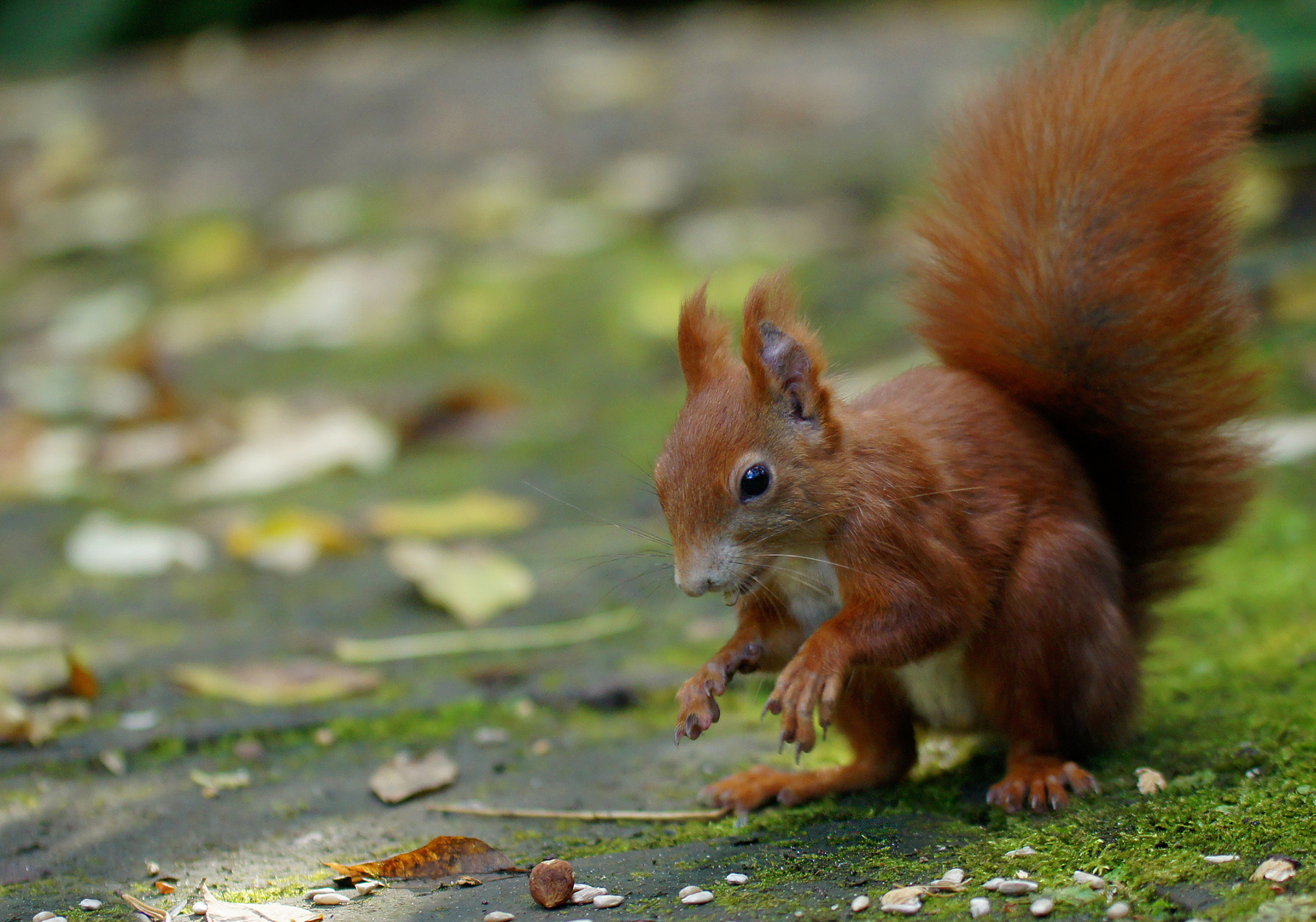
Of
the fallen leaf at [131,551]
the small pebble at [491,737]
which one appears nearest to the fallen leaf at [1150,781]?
the small pebble at [491,737]

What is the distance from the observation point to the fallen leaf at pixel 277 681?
2176mm

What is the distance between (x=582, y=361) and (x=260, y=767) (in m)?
2.22

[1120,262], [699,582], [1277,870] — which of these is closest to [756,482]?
[699,582]

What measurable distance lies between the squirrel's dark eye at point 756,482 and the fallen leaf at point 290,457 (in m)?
1.96

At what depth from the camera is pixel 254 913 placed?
143 cm

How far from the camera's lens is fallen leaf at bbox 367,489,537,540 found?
9.61ft

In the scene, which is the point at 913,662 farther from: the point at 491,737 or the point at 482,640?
the point at 482,640

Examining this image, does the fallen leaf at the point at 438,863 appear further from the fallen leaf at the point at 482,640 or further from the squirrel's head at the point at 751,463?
the fallen leaf at the point at 482,640

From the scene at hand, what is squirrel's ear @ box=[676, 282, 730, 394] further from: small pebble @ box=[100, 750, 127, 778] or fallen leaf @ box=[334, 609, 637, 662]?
small pebble @ box=[100, 750, 127, 778]

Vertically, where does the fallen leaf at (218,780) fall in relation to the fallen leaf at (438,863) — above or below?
below

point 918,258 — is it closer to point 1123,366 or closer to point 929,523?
point 1123,366

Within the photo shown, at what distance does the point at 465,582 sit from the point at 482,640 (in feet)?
0.54

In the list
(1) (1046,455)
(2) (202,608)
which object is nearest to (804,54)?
(2) (202,608)

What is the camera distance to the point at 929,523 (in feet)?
5.28
